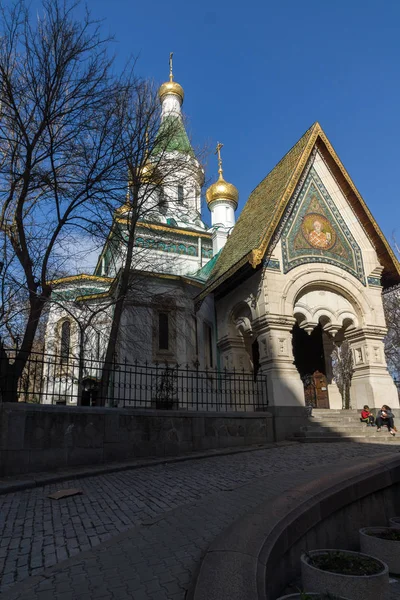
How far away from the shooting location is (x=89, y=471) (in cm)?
818

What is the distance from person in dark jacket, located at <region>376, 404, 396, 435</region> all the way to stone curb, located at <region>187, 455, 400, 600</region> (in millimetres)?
7489

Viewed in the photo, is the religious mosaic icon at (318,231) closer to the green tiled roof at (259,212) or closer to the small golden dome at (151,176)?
the green tiled roof at (259,212)

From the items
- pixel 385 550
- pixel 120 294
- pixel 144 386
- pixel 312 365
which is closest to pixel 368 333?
pixel 312 365

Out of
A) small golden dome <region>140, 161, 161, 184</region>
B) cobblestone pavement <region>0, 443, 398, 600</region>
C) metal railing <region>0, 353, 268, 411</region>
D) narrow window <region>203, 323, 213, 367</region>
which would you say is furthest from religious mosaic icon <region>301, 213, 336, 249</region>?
cobblestone pavement <region>0, 443, 398, 600</region>

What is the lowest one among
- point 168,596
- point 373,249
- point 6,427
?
point 168,596

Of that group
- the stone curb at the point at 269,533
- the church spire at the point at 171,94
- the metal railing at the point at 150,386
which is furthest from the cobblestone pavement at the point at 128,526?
the church spire at the point at 171,94

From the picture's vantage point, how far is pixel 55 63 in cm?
959

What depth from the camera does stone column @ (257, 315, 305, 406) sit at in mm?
13344

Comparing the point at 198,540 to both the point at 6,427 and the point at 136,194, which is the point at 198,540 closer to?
the point at 6,427

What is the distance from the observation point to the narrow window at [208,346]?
1877cm

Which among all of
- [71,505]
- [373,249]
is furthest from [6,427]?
[373,249]

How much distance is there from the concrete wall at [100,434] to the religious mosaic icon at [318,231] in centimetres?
720

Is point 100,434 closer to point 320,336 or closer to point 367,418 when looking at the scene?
point 367,418

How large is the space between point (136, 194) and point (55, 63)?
4.75m
